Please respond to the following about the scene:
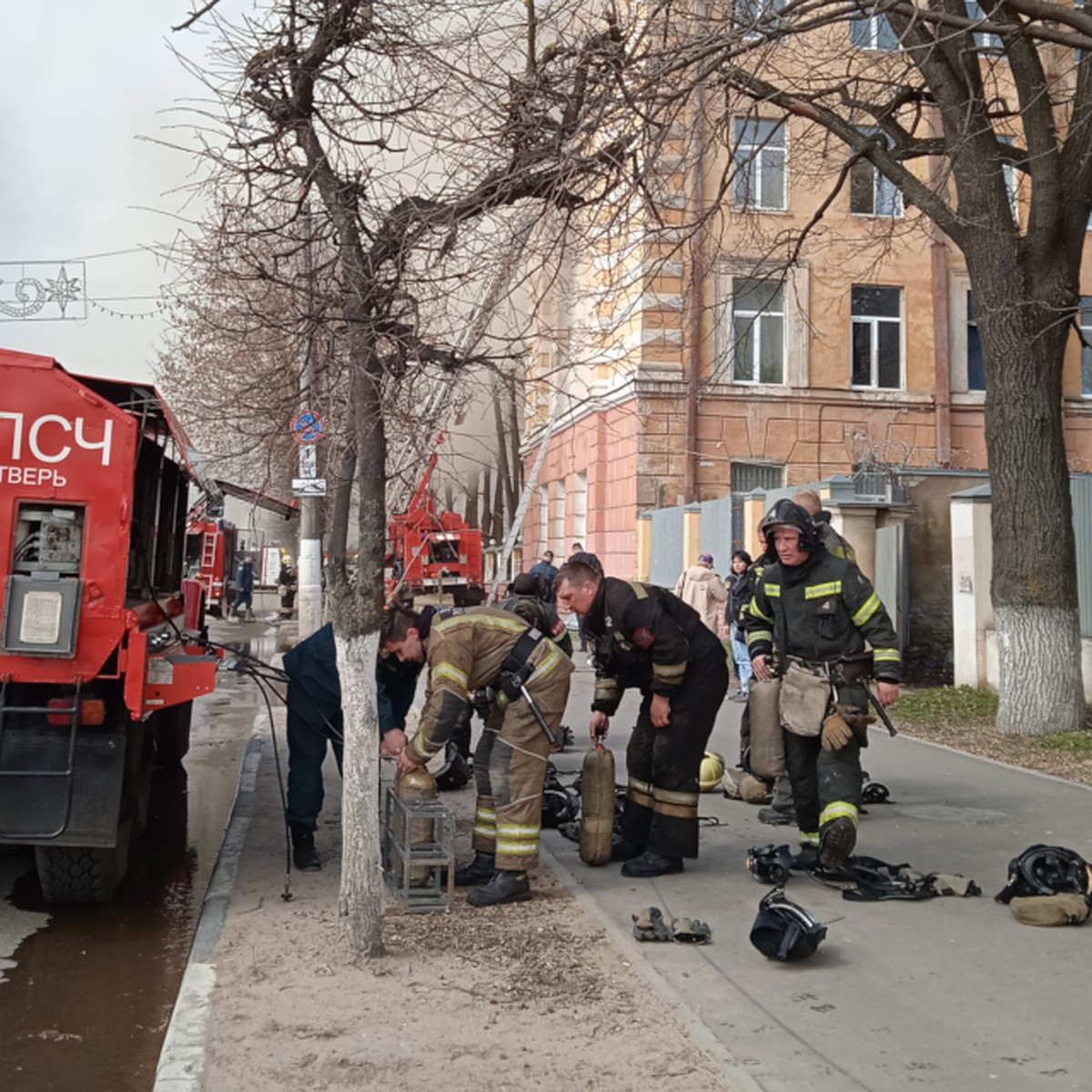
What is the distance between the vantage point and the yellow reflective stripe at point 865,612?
20.0 feet

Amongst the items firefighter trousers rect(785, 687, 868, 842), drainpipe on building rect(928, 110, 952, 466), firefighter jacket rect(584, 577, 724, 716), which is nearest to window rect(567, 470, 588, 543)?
drainpipe on building rect(928, 110, 952, 466)

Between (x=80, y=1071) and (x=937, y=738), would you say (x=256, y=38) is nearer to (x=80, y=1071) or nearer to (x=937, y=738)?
(x=80, y=1071)

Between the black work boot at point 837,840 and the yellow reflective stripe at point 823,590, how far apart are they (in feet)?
3.57

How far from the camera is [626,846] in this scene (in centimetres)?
652

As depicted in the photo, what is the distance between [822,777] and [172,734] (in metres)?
5.20

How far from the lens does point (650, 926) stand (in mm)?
5070

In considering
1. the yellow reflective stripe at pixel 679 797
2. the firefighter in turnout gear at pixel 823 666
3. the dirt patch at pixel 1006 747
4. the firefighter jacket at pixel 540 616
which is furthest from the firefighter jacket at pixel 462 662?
the dirt patch at pixel 1006 747

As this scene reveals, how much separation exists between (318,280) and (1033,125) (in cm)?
720

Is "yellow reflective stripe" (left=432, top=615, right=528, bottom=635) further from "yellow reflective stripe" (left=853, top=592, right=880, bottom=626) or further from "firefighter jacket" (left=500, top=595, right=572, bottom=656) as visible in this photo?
"yellow reflective stripe" (left=853, top=592, right=880, bottom=626)

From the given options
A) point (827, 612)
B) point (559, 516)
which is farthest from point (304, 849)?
point (559, 516)

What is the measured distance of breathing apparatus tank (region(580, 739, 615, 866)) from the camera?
20.6 ft

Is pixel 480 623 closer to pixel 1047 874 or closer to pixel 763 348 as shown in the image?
pixel 1047 874

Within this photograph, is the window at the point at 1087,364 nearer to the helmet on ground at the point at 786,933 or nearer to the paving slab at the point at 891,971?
the paving slab at the point at 891,971

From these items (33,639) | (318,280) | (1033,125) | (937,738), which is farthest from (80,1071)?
(1033,125)
